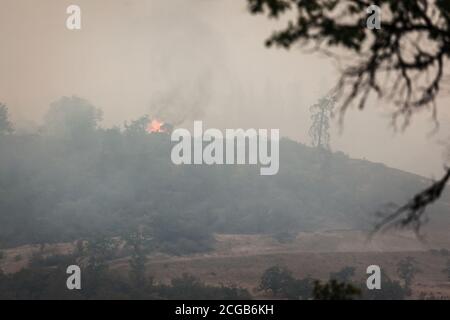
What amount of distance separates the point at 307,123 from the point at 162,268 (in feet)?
359

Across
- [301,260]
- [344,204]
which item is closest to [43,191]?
[301,260]

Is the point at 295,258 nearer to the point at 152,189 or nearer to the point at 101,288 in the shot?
the point at 101,288

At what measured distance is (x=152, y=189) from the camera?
56.9 meters

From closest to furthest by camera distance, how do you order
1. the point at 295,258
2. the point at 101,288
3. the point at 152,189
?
1. the point at 101,288
2. the point at 295,258
3. the point at 152,189

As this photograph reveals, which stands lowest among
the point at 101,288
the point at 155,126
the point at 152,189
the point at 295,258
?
the point at 295,258

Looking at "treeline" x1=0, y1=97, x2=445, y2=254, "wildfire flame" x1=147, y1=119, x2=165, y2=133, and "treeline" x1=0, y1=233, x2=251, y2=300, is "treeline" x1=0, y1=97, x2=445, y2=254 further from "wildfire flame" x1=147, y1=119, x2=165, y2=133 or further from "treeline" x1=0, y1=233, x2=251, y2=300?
"treeline" x1=0, y1=233, x2=251, y2=300

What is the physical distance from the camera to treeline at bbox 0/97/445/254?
4631 centimetres

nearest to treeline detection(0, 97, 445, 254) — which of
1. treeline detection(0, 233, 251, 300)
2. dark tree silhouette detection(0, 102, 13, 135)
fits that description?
dark tree silhouette detection(0, 102, 13, 135)

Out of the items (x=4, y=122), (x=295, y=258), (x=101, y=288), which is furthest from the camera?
(x=4, y=122)

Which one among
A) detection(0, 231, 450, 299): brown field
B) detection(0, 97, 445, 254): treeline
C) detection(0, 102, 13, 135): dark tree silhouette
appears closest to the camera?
detection(0, 231, 450, 299): brown field

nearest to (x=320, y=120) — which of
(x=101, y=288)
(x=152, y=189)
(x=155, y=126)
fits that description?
(x=155, y=126)

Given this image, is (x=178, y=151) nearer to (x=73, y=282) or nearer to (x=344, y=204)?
(x=344, y=204)

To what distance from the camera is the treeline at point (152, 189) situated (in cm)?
4631
